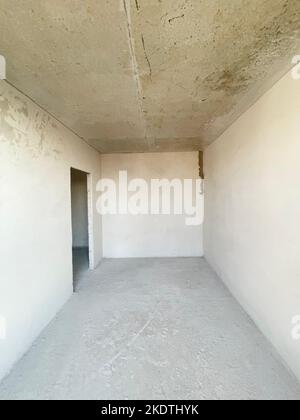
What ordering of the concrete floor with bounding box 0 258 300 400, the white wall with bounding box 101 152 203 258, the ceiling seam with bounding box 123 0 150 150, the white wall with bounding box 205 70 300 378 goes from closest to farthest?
the ceiling seam with bounding box 123 0 150 150
the concrete floor with bounding box 0 258 300 400
the white wall with bounding box 205 70 300 378
the white wall with bounding box 101 152 203 258

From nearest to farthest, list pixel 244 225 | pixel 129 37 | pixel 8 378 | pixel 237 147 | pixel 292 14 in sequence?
pixel 292 14 < pixel 129 37 < pixel 8 378 < pixel 244 225 < pixel 237 147

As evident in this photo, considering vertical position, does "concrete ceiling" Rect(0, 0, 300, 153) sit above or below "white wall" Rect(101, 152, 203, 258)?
above

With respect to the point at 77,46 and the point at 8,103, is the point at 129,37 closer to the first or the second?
the point at 77,46

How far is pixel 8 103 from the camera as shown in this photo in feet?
→ 5.97

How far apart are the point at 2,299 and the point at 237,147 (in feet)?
9.67

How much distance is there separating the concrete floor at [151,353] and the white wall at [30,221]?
0.87 ft

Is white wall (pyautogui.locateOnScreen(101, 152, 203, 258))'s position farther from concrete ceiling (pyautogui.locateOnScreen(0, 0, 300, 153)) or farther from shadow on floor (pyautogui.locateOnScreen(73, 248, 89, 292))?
concrete ceiling (pyautogui.locateOnScreen(0, 0, 300, 153))

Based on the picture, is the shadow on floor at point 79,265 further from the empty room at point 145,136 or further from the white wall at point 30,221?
the white wall at point 30,221

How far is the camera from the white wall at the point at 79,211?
6527 millimetres

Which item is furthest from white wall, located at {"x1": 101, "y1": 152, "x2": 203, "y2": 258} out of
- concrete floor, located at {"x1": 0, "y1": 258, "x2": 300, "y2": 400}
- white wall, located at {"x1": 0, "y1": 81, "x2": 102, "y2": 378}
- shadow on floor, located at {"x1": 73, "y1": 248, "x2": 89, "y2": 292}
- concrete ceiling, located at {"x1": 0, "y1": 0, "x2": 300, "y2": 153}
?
concrete ceiling, located at {"x1": 0, "y1": 0, "x2": 300, "y2": 153}

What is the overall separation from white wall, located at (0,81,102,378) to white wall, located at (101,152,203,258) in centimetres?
205

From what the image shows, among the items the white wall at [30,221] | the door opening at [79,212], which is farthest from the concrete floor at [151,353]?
the door opening at [79,212]

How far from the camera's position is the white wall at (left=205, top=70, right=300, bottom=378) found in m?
1.71
